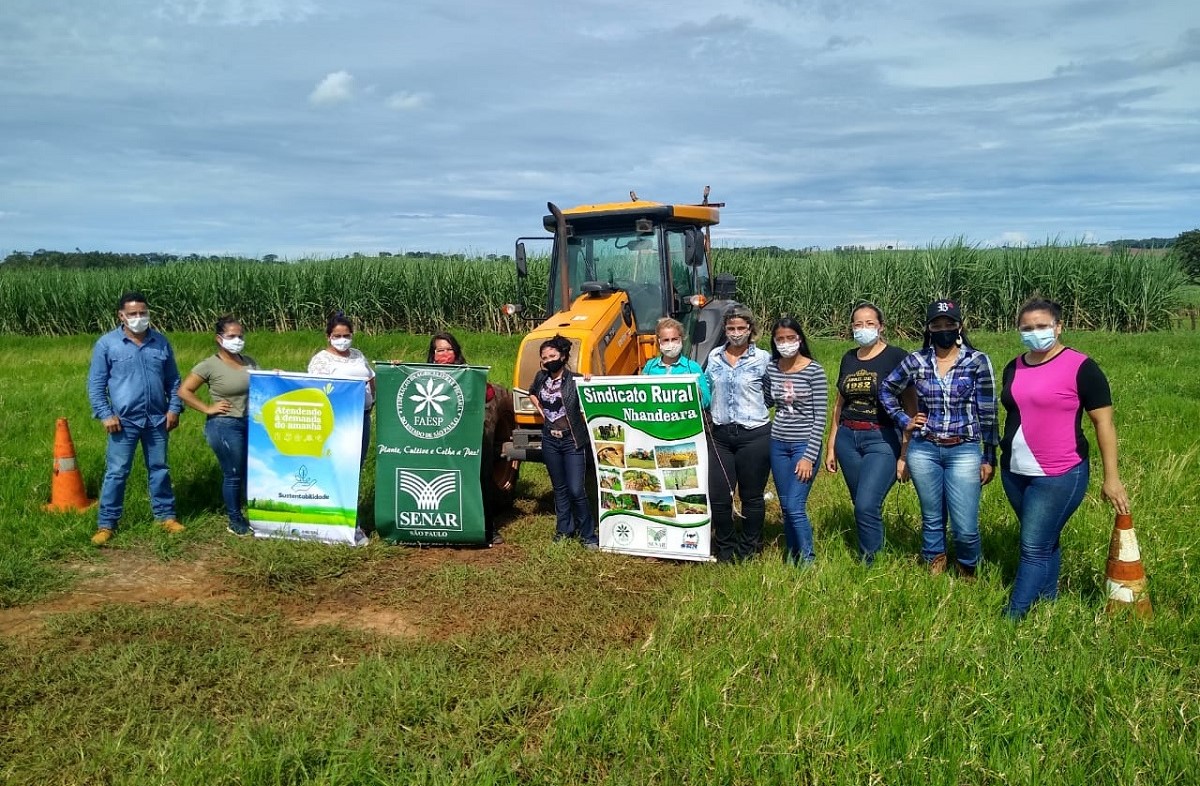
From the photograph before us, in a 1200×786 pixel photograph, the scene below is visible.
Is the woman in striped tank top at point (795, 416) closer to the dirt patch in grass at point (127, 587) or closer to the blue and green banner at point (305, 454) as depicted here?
the blue and green banner at point (305, 454)

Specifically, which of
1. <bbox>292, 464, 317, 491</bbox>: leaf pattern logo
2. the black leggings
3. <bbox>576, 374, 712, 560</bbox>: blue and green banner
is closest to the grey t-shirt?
<bbox>292, 464, 317, 491</bbox>: leaf pattern logo

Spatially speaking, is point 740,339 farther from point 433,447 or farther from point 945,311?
point 433,447

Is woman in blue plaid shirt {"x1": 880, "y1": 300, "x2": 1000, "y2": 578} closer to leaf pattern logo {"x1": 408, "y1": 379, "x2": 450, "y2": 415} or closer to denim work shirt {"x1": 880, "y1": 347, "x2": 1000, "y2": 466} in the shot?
denim work shirt {"x1": 880, "y1": 347, "x2": 1000, "y2": 466}

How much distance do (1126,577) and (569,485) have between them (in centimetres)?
363

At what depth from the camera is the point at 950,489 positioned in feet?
16.3

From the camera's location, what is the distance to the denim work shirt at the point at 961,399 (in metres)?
4.82

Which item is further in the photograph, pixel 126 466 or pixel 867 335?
pixel 126 466

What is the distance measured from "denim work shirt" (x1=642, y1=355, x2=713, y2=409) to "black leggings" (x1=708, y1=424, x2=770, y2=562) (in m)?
0.23

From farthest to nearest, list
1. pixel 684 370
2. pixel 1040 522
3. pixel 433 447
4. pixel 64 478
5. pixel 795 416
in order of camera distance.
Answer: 1. pixel 64 478
2. pixel 433 447
3. pixel 684 370
4. pixel 795 416
5. pixel 1040 522

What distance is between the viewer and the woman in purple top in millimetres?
4203

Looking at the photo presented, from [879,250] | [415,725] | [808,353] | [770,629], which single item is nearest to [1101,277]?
[879,250]

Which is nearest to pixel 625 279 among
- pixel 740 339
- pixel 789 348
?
pixel 740 339

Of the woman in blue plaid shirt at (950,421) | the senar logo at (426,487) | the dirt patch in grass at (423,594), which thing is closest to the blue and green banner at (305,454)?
the senar logo at (426,487)

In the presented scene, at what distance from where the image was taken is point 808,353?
5371mm
